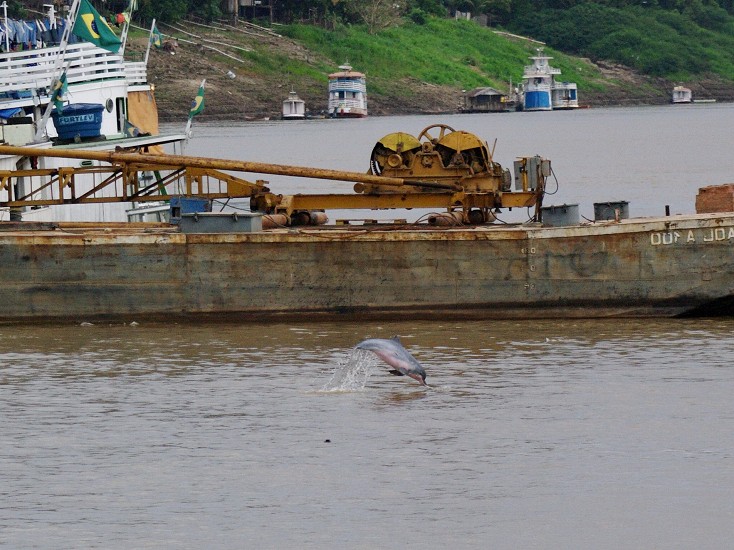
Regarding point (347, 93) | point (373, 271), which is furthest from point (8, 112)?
point (347, 93)

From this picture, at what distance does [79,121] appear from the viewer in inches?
1462

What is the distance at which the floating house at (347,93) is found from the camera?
161875 mm

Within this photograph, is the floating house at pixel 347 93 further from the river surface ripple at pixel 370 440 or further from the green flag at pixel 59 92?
the river surface ripple at pixel 370 440

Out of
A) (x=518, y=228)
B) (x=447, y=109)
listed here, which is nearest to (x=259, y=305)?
(x=518, y=228)

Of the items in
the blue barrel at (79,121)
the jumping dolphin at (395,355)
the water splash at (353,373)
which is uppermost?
the blue barrel at (79,121)

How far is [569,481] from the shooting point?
17.3m

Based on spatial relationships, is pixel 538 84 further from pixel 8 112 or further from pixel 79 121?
pixel 8 112

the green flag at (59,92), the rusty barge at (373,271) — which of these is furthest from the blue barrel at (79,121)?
the rusty barge at (373,271)

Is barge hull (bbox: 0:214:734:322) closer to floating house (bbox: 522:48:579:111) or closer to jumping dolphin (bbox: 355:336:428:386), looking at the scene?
jumping dolphin (bbox: 355:336:428:386)

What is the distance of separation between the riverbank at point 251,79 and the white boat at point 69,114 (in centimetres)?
10196

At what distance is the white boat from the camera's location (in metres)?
34.0

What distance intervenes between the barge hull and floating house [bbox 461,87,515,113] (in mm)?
154425

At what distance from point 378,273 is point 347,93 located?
138 meters

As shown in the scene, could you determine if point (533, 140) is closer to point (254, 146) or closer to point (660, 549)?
point (254, 146)
